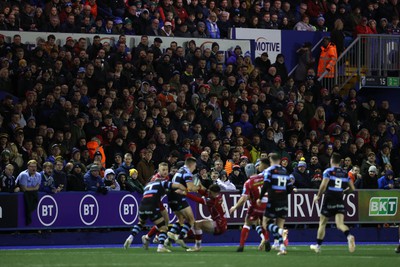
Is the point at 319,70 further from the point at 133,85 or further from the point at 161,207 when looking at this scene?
the point at 161,207

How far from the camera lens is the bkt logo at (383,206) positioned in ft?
92.7

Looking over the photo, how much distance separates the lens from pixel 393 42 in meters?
35.0

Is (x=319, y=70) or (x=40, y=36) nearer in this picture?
(x=40, y=36)

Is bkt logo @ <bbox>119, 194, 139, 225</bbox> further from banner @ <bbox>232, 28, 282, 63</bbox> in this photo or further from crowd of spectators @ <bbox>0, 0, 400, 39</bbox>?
banner @ <bbox>232, 28, 282, 63</bbox>

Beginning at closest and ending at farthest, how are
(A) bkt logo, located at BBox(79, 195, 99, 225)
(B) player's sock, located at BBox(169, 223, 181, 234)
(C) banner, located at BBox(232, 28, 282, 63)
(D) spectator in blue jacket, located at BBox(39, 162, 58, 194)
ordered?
(B) player's sock, located at BBox(169, 223, 181, 234), (D) spectator in blue jacket, located at BBox(39, 162, 58, 194), (A) bkt logo, located at BBox(79, 195, 99, 225), (C) banner, located at BBox(232, 28, 282, 63)

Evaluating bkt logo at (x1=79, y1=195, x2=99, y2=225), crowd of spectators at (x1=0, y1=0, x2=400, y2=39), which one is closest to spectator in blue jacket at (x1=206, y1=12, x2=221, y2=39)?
crowd of spectators at (x1=0, y1=0, x2=400, y2=39)

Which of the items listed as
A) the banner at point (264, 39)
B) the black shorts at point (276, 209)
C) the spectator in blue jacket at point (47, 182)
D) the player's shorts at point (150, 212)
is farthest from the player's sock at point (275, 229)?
the banner at point (264, 39)

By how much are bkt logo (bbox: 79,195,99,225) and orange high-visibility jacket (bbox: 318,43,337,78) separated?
1195 cm

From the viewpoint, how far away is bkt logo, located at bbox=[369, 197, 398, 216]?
92.7ft

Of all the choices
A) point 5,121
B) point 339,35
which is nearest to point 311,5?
point 339,35

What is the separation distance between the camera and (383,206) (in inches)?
1116

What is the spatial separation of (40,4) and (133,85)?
382cm

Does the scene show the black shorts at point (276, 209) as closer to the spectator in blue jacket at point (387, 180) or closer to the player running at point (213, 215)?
the player running at point (213, 215)

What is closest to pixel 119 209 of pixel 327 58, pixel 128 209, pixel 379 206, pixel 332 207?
pixel 128 209
